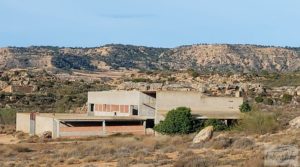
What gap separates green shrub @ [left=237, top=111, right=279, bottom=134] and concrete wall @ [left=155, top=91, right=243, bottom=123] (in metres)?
5.14

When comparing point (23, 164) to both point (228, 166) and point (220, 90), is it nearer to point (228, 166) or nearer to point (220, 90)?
point (228, 166)

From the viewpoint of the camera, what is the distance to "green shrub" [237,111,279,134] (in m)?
46.6

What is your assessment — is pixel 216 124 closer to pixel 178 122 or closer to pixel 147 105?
pixel 178 122

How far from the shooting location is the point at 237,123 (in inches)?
2082

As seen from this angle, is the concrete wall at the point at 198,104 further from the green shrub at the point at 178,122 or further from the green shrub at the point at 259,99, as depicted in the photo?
the green shrub at the point at 259,99

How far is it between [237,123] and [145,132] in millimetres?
8953

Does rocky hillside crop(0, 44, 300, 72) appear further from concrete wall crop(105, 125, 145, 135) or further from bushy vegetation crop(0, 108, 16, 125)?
concrete wall crop(105, 125, 145, 135)

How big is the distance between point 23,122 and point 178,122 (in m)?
19.9

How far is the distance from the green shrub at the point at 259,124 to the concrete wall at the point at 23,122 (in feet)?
76.6

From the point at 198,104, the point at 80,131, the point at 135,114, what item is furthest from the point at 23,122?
the point at 198,104

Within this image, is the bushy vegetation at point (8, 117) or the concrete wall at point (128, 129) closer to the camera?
the concrete wall at point (128, 129)

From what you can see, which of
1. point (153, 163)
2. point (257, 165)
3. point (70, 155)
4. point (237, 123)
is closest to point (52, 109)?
point (237, 123)

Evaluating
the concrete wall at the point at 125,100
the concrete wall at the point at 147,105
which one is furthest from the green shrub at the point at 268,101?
the concrete wall at the point at 147,105

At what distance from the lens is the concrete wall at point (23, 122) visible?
205 ft
